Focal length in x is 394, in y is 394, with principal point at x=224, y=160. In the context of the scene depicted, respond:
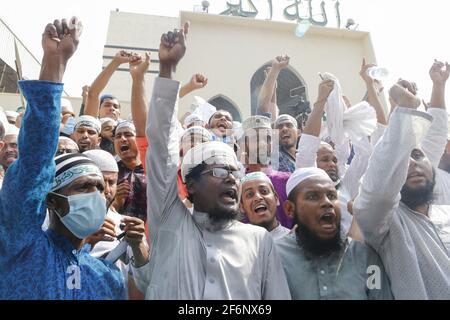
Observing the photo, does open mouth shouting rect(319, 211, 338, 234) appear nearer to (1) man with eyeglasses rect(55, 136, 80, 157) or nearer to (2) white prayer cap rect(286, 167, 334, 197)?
(2) white prayer cap rect(286, 167, 334, 197)

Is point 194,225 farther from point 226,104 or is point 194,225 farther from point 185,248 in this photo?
point 226,104

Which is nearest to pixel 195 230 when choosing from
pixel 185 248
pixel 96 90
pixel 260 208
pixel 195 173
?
pixel 185 248

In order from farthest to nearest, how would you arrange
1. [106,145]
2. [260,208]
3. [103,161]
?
[106,145], [103,161], [260,208]

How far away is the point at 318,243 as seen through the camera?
225cm

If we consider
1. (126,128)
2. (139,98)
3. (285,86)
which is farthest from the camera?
(285,86)

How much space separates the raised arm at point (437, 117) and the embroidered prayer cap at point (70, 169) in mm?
2485

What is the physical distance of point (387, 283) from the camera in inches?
82.1

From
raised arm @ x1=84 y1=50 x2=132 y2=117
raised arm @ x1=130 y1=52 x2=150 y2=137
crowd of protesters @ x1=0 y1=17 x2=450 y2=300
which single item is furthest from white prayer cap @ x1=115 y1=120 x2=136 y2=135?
crowd of protesters @ x1=0 y1=17 x2=450 y2=300

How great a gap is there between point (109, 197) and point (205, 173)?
1051 mm

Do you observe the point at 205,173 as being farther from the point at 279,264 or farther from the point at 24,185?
the point at 24,185

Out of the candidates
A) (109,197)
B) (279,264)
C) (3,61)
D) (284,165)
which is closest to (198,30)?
(3,61)

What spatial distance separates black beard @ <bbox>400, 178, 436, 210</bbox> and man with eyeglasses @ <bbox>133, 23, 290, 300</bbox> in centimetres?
95

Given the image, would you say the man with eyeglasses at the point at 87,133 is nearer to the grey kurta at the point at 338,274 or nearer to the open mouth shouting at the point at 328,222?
the grey kurta at the point at 338,274

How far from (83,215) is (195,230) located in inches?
23.1
